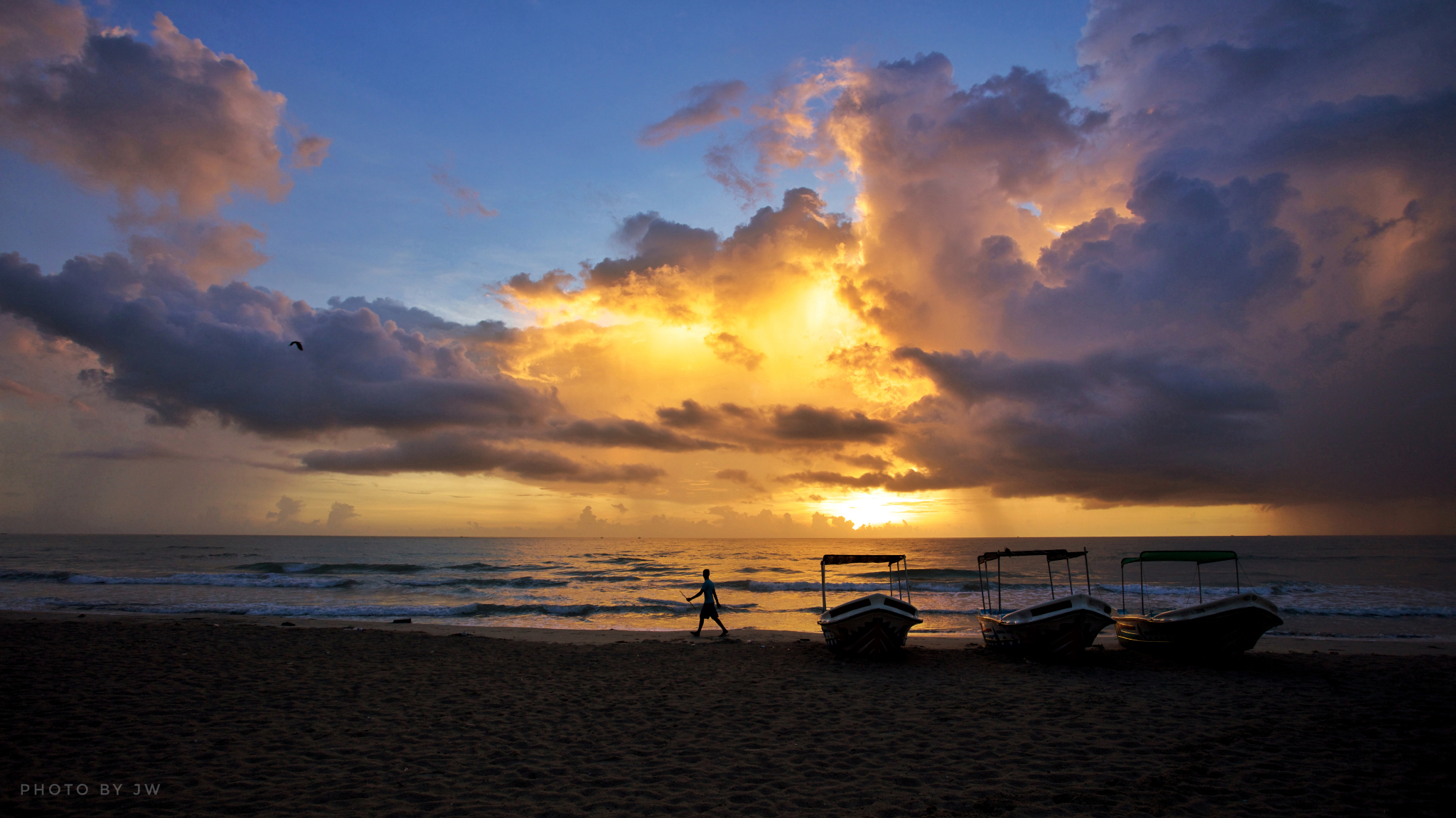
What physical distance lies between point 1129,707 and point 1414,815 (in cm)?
399

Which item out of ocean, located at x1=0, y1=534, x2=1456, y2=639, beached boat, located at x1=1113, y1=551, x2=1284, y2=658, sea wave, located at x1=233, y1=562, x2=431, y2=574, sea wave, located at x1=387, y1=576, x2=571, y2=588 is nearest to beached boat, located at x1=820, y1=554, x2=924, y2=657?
ocean, located at x1=0, y1=534, x2=1456, y2=639

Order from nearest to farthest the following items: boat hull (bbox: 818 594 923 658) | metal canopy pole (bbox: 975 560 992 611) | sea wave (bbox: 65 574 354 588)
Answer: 1. boat hull (bbox: 818 594 923 658)
2. metal canopy pole (bbox: 975 560 992 611)
3. sea wave (bbox: 65 574 354 588)

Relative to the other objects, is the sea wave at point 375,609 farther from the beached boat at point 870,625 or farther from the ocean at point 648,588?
the beached boat at point 870,625

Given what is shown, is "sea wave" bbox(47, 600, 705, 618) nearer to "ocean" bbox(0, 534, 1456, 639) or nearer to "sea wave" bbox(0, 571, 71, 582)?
"ocean" bbox(0, 534, 1456, 639)

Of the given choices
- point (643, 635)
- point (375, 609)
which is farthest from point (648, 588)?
point (643, 635)

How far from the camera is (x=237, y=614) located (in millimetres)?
21266

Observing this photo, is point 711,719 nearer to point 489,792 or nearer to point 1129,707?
point 489,792

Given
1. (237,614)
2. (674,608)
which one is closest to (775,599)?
(674,608)

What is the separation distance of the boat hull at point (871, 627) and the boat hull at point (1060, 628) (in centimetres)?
225

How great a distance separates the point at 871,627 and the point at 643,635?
7.62 meters

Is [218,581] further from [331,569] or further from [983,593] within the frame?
[983,593]

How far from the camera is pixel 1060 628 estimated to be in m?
12.9

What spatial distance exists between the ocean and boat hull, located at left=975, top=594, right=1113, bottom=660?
6.58 ft

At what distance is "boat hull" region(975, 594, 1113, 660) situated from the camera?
508 inches
